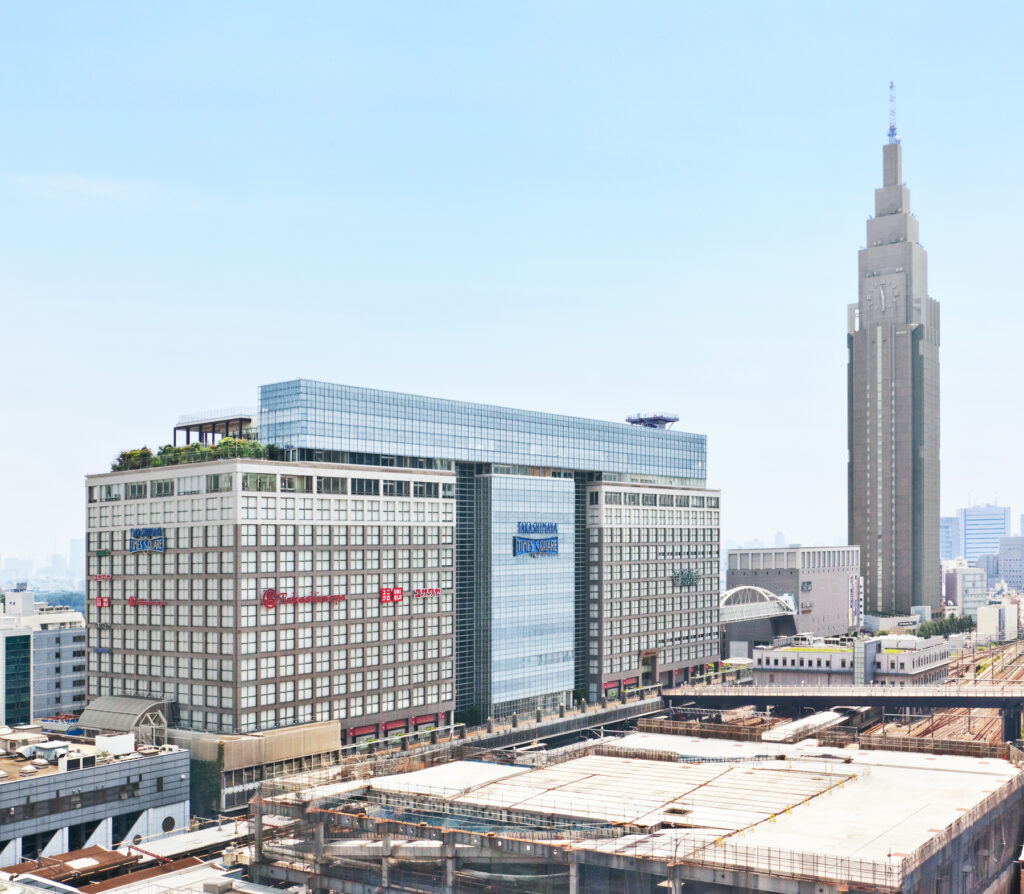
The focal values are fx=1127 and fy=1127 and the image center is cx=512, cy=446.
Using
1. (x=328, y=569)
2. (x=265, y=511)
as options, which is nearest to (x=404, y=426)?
(x=328, y=569)

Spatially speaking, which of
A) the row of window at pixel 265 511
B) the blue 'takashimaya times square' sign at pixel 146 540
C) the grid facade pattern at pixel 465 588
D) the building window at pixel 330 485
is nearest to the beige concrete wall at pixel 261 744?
the blue 'takashimaya times square' sign at pixel 146 540

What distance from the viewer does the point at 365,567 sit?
15800cm

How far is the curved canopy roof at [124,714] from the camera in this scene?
14375 centimetres

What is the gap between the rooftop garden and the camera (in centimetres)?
14625

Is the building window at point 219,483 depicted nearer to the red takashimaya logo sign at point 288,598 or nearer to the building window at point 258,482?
the building window at point 258,482

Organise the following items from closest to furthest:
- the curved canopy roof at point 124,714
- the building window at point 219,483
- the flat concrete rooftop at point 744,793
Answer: the flat concrete rooftop at point 744,793 < the building window at point 219,483 < the curved canopy roof at point 124,714

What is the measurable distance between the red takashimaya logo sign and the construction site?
41398 millimetres

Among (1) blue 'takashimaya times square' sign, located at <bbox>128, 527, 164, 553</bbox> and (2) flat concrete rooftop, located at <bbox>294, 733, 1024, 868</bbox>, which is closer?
(2) flat concrete rooftop, located at <bbox>294, 733, 1024, 868</bbox>

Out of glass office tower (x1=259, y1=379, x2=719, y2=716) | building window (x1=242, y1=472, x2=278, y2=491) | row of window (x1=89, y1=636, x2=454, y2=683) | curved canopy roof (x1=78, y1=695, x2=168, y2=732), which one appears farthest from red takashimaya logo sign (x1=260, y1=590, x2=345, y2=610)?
curved canopy roof (x1=78, y1=695, x2=168, y2=732)

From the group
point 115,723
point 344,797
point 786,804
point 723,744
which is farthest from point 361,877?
point 115,723

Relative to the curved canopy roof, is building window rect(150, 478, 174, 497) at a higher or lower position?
higher

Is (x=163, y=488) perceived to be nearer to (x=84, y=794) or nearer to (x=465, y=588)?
(x=84, y=794)

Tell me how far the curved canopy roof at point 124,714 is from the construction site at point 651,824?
50141 millimetres

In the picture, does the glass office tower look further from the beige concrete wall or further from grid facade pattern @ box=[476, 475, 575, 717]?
the beige concrete wall
